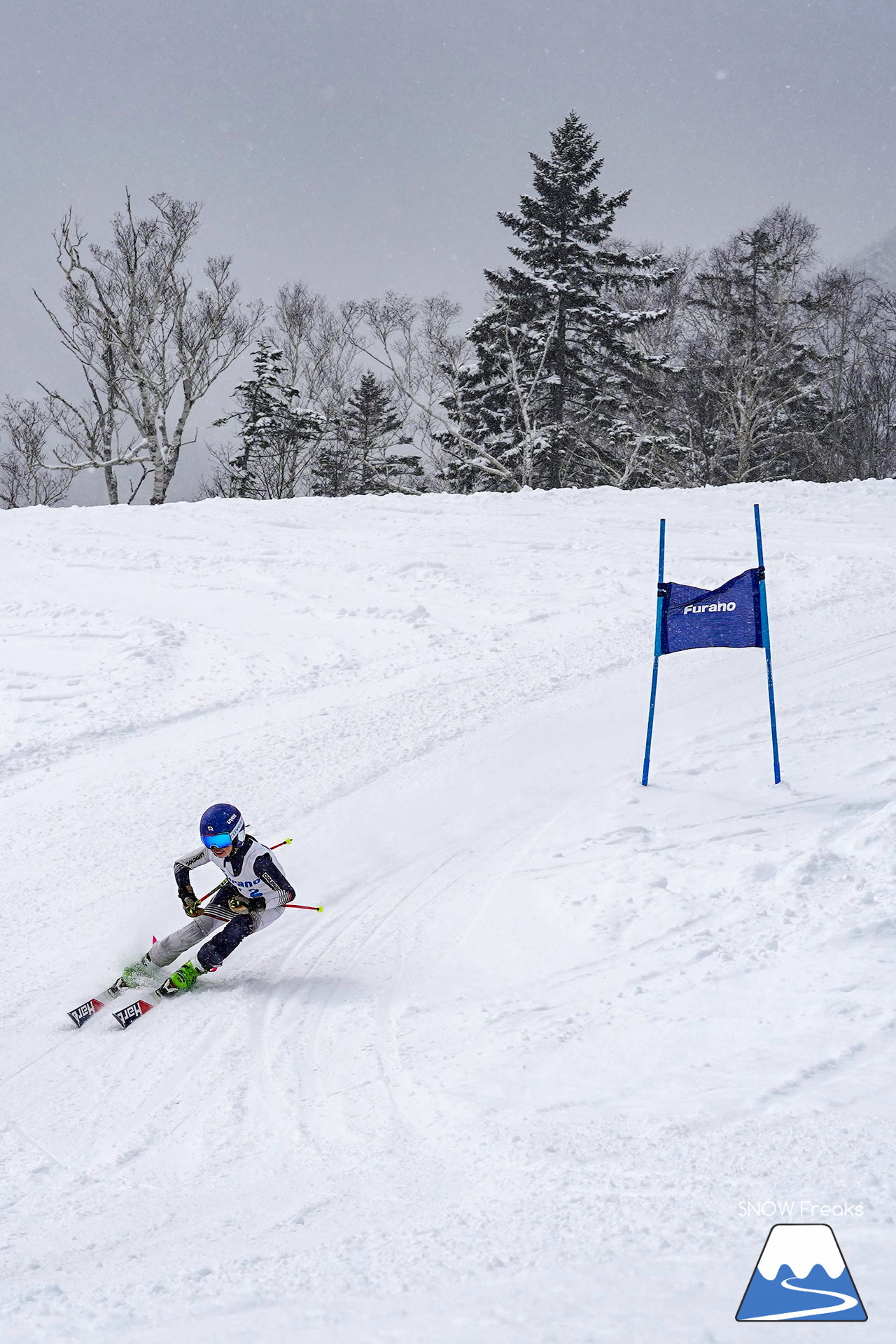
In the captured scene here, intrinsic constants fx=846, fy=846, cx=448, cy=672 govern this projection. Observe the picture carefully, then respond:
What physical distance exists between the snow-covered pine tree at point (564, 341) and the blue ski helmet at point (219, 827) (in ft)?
74.9

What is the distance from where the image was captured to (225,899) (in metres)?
5.82

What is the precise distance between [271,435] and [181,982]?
3320 cm

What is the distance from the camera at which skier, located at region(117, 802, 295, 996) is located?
5652mm

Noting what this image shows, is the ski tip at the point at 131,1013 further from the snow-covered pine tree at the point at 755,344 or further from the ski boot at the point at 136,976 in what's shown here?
the snow-covered pine tree at the point at 755,344

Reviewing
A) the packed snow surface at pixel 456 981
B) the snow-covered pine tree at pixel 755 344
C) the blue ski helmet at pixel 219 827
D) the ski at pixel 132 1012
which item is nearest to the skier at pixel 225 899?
the blue ski helmet at pixel 219 827

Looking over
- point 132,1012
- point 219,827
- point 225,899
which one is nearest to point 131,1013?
point 132,1012

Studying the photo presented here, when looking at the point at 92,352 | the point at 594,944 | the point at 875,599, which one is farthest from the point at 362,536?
the point at 92,352

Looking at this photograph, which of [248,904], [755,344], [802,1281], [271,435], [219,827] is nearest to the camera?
[802,1281]

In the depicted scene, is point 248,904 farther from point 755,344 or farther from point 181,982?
point 755,344

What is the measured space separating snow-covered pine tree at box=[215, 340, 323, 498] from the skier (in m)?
30.0

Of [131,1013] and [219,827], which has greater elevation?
[219,827]

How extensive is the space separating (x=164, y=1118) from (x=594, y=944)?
271cm

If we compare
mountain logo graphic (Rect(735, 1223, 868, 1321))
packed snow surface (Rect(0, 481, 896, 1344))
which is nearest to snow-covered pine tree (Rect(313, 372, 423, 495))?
packed snow surface (Rect(0, 481, 896, 1344))

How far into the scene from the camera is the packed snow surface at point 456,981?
311cm
